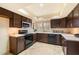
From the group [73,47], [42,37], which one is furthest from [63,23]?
[73,47]

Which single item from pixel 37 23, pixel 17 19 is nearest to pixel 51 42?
pixel 37 23

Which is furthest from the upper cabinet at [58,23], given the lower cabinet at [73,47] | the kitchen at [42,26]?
the lower cabinet at [73,47]

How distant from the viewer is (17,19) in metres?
3.42

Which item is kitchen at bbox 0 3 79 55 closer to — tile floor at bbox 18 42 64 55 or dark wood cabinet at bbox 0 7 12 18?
dark wood cabinet at bbox 0 7 12 18

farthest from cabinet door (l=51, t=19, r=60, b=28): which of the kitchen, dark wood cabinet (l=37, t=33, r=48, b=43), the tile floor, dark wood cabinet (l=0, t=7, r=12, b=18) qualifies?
dark wood cabinet (l=0, t=7, r=12, b=18)

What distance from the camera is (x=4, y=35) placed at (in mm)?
2883

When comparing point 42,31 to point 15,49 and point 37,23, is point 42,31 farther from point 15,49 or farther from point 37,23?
point 15,49

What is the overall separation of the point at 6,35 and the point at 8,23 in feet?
1.52

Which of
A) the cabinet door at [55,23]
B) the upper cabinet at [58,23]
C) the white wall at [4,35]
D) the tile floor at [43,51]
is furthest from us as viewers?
the cabinet door at [55,23]

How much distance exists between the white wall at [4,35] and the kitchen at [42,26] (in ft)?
0.20

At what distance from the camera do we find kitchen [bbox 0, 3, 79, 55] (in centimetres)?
253

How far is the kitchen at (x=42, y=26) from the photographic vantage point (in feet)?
8.31

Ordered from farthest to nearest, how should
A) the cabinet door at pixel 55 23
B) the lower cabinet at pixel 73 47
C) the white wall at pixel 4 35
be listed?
the cabinet door at pixel 55 23 < the white wall at pixel 4 35 < the lower cabinet at pixel 73 47

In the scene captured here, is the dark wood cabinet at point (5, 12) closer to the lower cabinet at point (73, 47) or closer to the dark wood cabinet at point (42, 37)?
the lower cabinet at point (73, 47)
